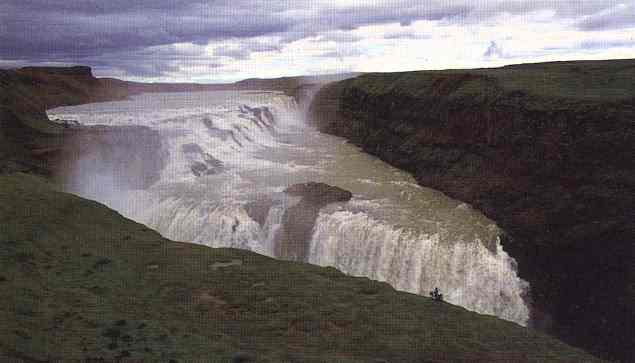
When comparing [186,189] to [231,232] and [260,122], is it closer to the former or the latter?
[231,232]

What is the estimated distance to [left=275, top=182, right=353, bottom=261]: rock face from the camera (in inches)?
602

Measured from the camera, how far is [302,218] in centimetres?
1602

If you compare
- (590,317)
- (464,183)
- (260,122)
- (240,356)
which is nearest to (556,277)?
(590,317)

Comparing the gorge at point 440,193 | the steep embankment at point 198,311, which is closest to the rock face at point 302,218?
the gorge at point 440,193

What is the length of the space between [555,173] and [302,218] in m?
8.21

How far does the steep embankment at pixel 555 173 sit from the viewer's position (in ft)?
43.9

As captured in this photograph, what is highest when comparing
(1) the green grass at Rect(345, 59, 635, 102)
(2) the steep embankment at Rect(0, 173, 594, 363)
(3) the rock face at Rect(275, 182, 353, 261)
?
(1) the green grass at Rect(345, 59, 635, 102)

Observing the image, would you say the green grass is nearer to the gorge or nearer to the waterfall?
the gorge

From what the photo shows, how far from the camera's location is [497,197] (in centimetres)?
1712

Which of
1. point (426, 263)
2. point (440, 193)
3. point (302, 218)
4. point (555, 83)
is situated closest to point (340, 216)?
point (302, 218)

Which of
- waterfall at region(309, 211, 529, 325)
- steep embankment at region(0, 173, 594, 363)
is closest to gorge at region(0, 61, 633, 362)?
waterfall at region(309, 211, 529, 325)

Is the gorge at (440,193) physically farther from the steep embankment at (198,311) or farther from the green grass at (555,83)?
the steep embankment at (198,311)

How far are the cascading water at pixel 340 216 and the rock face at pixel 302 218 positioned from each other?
24 centimetres

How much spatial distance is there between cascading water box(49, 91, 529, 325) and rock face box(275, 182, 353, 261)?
24 cm
